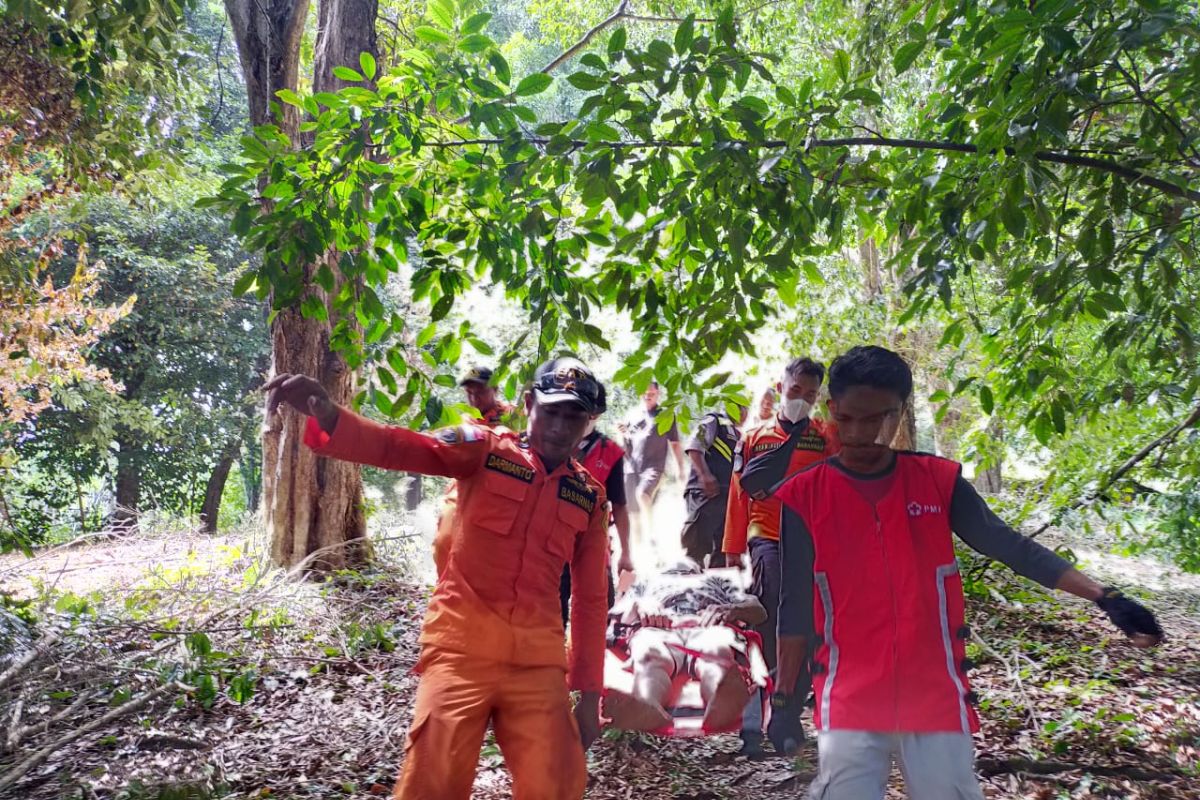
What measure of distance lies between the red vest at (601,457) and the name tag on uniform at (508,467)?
2744 millimetres

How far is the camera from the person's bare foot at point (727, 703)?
A: 4.69 m

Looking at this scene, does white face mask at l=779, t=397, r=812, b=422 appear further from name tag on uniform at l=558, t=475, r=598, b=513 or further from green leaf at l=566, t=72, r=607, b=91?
green leaf at l=566, t=72, r=607, b=91

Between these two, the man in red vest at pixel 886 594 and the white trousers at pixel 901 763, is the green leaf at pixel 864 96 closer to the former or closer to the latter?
the man in red vest at pixel 886 594

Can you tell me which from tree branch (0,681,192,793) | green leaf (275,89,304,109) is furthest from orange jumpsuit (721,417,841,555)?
tree branch (0,681,192,793)

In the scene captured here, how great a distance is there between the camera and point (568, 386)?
10.6ft

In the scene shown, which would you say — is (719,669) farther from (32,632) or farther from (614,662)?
(32,632)

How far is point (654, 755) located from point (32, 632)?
11.9 ft

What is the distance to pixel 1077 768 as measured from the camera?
4.20m

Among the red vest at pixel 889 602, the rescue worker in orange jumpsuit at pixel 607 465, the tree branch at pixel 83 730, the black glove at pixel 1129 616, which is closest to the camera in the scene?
the black glove at pixel 1129 616

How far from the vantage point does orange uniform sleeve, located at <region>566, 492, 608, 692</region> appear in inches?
132

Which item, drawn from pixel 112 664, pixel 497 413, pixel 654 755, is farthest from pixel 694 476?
pixel 112 664

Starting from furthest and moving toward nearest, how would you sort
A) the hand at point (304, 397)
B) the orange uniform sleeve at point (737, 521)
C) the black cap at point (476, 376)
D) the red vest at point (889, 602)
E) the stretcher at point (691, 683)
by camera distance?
the orange uniform sleeve at point (737, 521) → the black cap at point (476, 376) → the stretcher at point (691, 683) → the hand at point (304, 397) → the red vest at point (889, 602)

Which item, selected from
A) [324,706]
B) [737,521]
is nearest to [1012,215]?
[737,521]

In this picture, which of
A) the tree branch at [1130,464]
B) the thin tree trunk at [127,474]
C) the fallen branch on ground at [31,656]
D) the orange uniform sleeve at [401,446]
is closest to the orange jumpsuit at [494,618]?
the orange uniform sleeve at [401,446]
